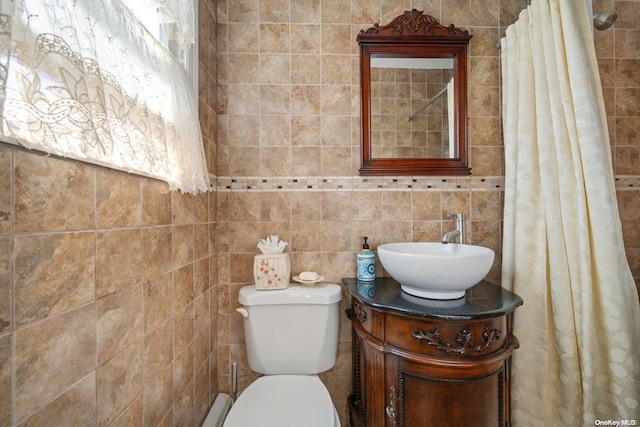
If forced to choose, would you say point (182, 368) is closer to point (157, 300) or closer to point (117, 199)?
point (157, 300)

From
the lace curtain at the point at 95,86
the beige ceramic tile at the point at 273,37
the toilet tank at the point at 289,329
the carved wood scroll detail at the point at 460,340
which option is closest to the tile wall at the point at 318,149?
the beige ceramic tile at the point at 273,37

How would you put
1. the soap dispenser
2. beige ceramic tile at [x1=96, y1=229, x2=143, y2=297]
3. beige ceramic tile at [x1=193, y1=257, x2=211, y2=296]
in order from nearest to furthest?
beige ceramic tile at [x1=96, y1=229, x2=143, y2=297] < beige ceramic tile at [x1=193, y1=257, x2=211, y2=296] < the soap dispenser

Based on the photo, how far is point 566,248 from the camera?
3.81 ft

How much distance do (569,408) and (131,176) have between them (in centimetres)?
183

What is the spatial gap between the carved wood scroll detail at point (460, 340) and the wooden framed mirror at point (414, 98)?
31.5 inches

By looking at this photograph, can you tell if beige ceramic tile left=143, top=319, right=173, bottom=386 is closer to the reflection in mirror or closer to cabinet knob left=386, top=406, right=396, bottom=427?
cabinet knob left=386, top=406, right=396, bottom=427

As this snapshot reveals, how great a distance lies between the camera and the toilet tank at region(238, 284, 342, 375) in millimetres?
1247

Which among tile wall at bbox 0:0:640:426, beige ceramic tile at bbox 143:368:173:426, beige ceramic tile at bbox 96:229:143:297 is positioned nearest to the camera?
beige ceramic tile at bbox 96:229:143:297

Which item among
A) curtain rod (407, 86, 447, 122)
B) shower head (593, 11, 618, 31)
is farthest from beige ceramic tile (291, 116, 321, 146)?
shower head (593, 11, 618, 31)

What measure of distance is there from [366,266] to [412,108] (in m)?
0.86

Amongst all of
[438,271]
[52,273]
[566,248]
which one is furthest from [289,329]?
[566,248]

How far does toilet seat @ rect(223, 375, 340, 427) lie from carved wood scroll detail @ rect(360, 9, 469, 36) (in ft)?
5.56

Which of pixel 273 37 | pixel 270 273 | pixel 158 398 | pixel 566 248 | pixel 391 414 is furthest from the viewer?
pixel 273 37

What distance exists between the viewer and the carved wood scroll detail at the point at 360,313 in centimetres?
115
